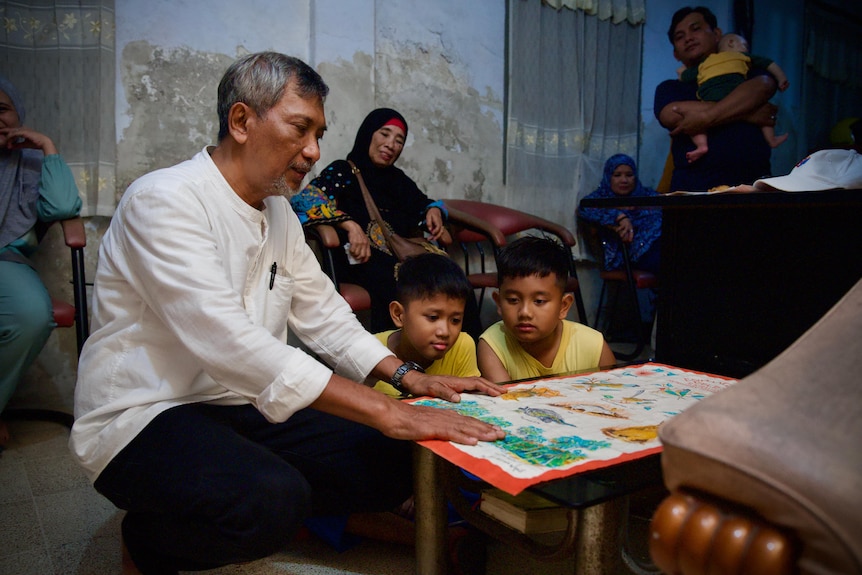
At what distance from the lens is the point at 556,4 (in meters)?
4.35

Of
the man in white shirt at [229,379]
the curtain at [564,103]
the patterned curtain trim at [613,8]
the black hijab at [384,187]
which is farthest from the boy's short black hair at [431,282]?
the patterned curtain trim at [613,8]

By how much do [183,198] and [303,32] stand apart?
2.52 metres

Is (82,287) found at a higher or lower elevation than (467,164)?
lower

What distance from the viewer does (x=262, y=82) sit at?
1.34 meters

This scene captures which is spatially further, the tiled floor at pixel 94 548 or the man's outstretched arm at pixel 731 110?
the man's outstretched arm at pixel 731 110

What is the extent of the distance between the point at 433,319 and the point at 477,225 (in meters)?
1.39

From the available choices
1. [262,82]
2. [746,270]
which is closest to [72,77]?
[262,82]

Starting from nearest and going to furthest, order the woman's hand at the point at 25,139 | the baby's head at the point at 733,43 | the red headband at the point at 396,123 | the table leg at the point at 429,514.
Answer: the table leg at the point at 429,514 → the woman's hand at the point at 25,139 → the red headband at the point at 396,123 → the baby's head at the point at 733,43

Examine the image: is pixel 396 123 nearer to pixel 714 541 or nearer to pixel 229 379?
pixel 229 379

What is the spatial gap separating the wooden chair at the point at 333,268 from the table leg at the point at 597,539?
5.87 ft

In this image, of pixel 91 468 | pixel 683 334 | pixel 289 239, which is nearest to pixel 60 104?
pixel 289 239

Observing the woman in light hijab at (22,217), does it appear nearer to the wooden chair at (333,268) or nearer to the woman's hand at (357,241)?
the wooden chair at (333,268)

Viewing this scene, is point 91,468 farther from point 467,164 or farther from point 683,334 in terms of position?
point 467,164

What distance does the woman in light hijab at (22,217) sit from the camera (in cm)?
223
